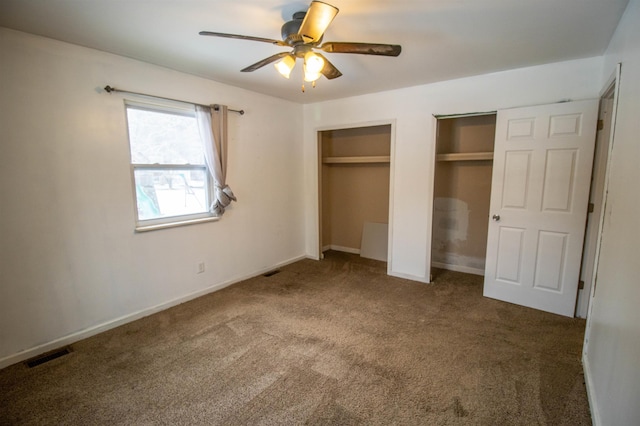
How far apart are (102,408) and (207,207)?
212 cm

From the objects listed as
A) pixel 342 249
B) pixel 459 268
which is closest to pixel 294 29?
pixel 459 268

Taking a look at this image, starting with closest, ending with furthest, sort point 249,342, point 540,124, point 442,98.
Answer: point 249,342, point 540,124, point 442,98

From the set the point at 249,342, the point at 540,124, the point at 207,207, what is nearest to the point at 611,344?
the point at 540,124

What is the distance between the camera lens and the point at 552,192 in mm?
2900

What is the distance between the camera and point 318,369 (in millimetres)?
2164

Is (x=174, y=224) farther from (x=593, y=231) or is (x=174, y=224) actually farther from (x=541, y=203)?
(x=593, y=231)

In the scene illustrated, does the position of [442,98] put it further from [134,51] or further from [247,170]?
[134,51]

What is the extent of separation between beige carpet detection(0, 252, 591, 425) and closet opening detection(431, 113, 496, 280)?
1044mm

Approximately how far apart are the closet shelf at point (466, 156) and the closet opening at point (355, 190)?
0.90 metres

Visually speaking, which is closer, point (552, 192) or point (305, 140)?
point (552, 192)

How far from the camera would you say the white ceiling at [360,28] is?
1.84m

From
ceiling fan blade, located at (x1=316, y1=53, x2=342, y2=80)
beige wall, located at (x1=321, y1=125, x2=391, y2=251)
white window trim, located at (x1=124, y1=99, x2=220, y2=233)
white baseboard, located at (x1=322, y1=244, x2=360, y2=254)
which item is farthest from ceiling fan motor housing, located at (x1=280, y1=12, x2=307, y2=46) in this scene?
white baseboard, located at (x1=322, y1=244, x2=360, y2=254)

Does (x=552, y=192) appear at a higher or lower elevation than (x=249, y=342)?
higher

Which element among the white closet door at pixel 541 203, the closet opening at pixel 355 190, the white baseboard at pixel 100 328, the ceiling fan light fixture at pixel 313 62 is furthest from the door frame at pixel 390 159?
the ceiling fan light fixture at pixel 313 62
